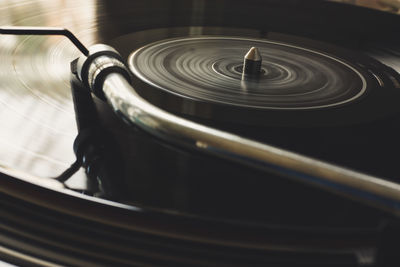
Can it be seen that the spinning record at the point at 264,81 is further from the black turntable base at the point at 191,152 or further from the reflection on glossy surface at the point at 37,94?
the reflection on glossy surface at the point at 37,94

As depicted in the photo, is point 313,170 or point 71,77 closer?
point 313,170

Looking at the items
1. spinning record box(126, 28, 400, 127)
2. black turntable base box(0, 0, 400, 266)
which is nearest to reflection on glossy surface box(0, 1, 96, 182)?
black turntable base box(0, 0, 400, 266)

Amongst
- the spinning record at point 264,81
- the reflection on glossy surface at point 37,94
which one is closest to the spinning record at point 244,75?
the spinning record at point 264,81

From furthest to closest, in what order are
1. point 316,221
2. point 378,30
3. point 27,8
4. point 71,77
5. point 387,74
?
1. point 378,30
2. point 27,8
3. point 387,74
4. point 71,77
5. point 316,221

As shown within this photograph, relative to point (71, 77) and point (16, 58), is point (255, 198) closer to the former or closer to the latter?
point (71, 77)

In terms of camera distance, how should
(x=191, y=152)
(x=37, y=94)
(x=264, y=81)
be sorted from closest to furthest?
(x=191, y=152) < (x=37, y=94) < (x=264, y=81)

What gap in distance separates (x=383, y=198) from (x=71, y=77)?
458 mm

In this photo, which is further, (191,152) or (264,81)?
(264,81)

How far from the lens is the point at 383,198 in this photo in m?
0.26

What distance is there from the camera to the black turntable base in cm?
33

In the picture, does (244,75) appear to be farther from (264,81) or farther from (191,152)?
(191,152)

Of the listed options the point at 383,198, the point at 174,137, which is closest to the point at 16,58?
the point at 174,137

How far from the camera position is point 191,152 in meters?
0.33

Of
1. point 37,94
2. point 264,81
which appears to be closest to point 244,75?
point 264,81
